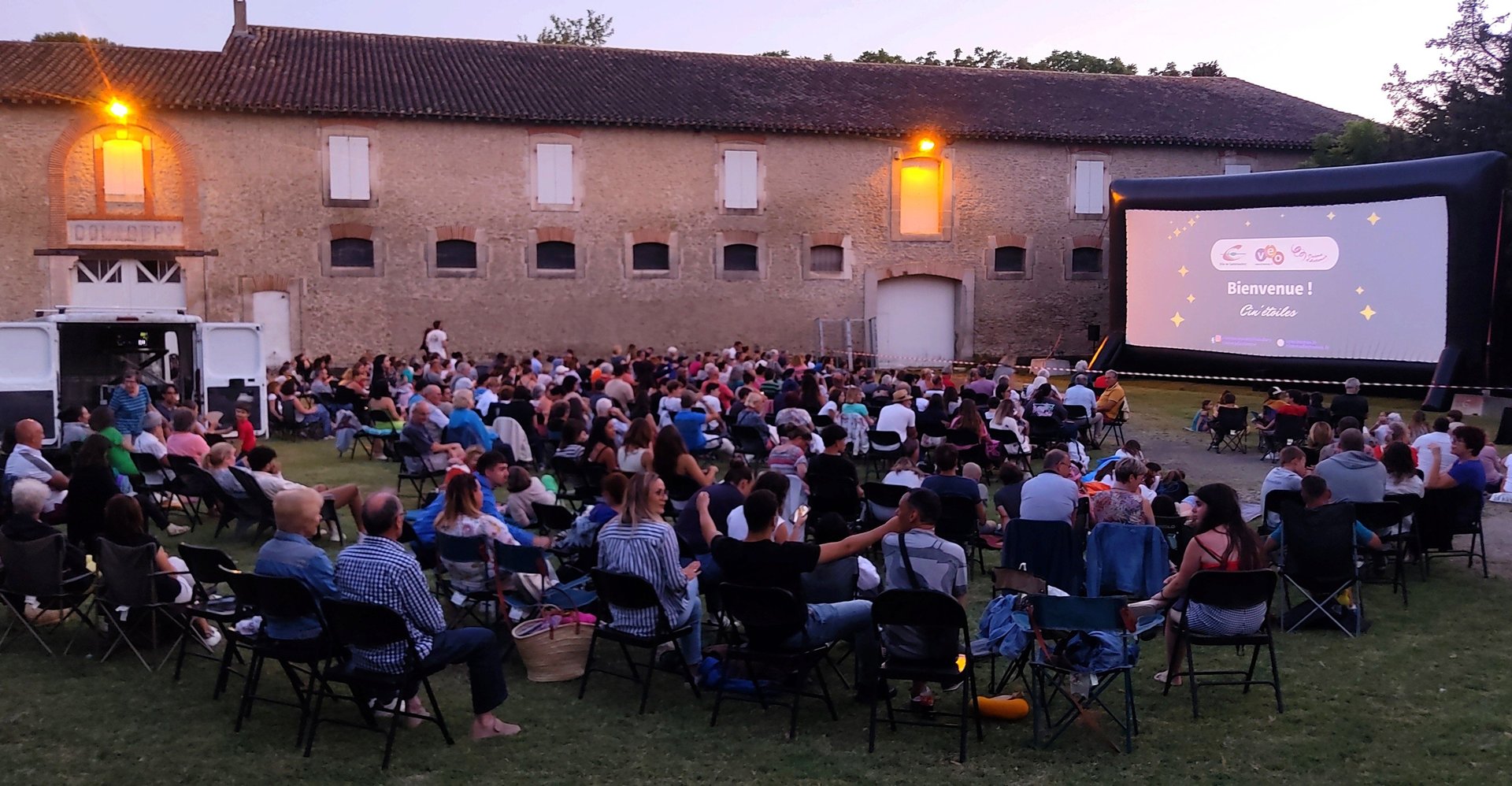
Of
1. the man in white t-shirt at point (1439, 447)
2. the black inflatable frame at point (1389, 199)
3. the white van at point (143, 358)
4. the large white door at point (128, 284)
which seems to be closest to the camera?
the man in white t-shirt at point (1439, 447)

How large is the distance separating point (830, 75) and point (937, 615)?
2526cm

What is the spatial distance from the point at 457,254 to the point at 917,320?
1008 cm

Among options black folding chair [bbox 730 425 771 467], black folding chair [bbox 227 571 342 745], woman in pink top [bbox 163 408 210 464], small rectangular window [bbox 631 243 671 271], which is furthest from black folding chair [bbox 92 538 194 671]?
small rectangular window [bbox 631 243 671 271]

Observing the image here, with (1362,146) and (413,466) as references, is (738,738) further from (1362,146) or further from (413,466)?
(1362,146)

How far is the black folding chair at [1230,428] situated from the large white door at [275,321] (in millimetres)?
17181

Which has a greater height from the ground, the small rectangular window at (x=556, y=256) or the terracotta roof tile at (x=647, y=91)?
the terracotta roof tile at (x=647, y=91)

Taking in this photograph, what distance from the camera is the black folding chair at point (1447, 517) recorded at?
8.33 m

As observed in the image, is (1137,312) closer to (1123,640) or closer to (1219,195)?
(1219,195)

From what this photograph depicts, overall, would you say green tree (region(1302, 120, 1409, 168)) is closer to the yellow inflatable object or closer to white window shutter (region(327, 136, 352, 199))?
white window shutter (region(327, 136, 352, 199))

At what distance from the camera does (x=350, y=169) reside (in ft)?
79.3

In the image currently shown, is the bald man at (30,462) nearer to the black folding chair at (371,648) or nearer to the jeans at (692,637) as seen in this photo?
the black folding chair at (371,648)

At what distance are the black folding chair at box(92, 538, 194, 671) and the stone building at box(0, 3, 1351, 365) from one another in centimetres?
1855

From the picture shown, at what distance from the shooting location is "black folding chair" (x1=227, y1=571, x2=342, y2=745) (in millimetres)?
5141

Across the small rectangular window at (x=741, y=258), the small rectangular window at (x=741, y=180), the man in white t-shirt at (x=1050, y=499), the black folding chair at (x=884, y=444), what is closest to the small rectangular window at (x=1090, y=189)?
the small rectangular window at (x=741, y=180)
